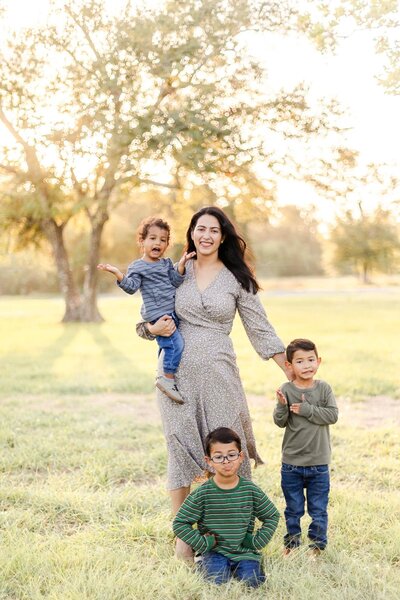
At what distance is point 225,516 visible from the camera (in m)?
3.65

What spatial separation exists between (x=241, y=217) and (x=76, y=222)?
6314 millimetres

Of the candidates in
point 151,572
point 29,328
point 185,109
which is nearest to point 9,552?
point 151,572

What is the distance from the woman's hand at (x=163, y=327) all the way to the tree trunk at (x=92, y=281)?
2027 cm

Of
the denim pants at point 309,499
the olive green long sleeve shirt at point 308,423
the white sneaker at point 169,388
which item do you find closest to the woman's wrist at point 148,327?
the white sneaker at point 169,388

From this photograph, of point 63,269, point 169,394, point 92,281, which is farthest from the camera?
point 63,269

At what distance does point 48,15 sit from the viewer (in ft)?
68.7

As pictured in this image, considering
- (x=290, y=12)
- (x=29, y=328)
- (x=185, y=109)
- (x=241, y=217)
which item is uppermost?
(x=290, y=12)

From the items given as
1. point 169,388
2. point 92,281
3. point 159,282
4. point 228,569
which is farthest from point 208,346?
point 92,281

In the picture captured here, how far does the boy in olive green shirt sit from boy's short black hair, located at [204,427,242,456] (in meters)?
0.33

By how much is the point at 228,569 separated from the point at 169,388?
0.99 m

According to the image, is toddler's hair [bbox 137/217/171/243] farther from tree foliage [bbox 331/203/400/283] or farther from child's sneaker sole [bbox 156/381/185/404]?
tree foliage [bbox 331/203/400/283]

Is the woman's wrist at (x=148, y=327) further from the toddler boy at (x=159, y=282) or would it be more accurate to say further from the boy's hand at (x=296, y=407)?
the boy's hand at (x=296, y=407)

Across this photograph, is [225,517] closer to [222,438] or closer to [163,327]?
[222,438]

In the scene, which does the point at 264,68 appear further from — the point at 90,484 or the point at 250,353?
the point at 90,484
